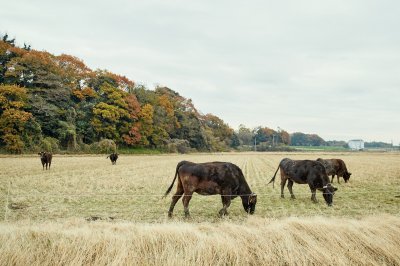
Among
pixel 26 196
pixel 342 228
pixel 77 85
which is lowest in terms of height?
pixel 26 196

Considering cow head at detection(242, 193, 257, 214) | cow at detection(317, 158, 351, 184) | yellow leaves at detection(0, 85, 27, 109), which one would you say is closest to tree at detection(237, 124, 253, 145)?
yellow leaves at detection(0, 85, 27, 109)

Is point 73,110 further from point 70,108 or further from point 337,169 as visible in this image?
point 337,169

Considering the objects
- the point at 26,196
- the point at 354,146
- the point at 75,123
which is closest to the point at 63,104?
the point at 75,123

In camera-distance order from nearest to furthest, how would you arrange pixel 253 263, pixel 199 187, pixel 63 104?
pixel 253 263 < pixel 199 187 < pixel 63 104

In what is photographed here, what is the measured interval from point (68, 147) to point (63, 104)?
23.3 ft

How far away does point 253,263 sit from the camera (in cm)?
493

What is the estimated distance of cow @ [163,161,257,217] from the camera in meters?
9.02

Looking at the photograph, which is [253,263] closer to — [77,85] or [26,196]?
[26,196]

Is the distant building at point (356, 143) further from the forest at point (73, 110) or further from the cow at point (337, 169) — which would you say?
the cow at point (337, 169)

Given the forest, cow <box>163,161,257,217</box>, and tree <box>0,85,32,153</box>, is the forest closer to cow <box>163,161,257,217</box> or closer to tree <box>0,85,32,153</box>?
tree <box>0,85,32,153</box>

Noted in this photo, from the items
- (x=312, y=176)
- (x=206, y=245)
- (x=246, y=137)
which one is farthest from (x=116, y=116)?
(x=246, y=137)

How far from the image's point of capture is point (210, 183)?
909cm

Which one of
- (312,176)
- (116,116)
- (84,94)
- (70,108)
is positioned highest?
(84,94)

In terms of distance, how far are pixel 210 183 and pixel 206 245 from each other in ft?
13.4
